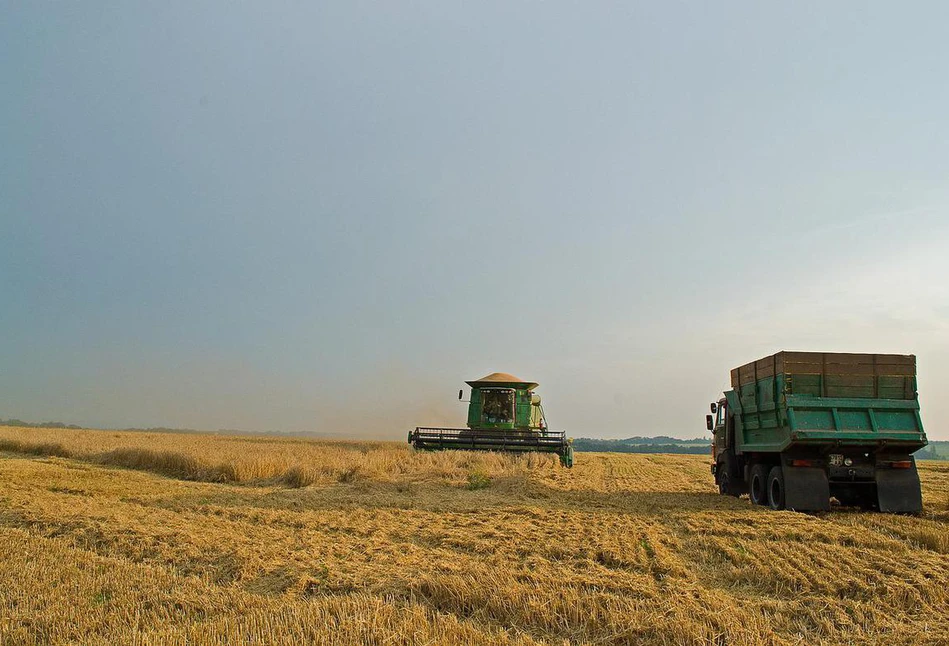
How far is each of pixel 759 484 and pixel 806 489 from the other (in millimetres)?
1493

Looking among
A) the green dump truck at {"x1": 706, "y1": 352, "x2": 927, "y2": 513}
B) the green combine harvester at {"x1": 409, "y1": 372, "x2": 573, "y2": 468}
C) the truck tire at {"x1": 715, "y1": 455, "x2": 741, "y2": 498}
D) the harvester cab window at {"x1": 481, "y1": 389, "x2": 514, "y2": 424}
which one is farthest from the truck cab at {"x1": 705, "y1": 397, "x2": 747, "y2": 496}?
the harvester cab window at {"x1": 481, "y1": 389, "x2": 514, "y2": 424}

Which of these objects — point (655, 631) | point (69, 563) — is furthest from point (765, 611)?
point (69, 563)

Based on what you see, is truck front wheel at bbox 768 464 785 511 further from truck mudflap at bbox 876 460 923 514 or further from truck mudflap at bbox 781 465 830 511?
truck mudflap at bbox 876 460 923 514

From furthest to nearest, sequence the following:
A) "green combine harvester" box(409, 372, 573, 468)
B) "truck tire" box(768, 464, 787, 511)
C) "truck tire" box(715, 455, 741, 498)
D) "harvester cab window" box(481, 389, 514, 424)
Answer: "harvester cab window" box(481, 389, 514, 424)
"green combine harvester" box(409, 372, 573, 468)
"truck tire" box(715, 455, 741, 498)
"truck tire" box(768, 464, 787, 511)

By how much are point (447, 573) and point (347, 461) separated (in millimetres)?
12240

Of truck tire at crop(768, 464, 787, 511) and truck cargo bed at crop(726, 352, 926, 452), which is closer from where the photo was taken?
truck cargo bed at crop(726, 352, 926, 452)

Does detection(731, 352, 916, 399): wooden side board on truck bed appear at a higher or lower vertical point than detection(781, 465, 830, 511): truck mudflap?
higher

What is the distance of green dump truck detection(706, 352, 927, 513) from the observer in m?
10.6

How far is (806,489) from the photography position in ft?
34.9

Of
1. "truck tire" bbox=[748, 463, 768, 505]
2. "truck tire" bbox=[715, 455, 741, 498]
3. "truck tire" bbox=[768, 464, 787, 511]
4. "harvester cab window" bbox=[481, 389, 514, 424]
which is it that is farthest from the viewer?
"harvester cab window" bbox=[481, 389, 514, 424]

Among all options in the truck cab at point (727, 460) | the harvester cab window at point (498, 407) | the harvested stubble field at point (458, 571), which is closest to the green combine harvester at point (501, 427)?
the harvester cab window at point (498, 407)

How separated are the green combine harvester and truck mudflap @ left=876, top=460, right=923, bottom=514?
404 inches

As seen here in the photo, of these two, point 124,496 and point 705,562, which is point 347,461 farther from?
point 705,562

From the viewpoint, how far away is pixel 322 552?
723cm
